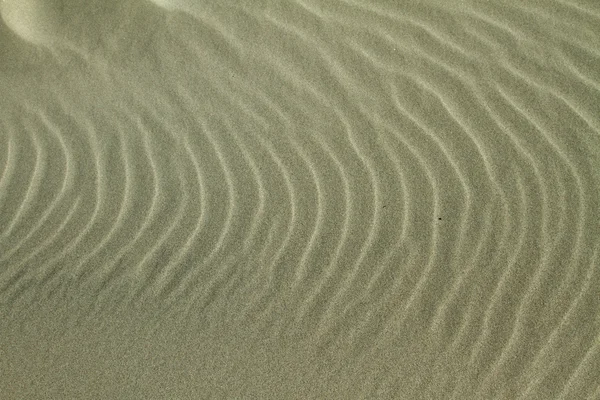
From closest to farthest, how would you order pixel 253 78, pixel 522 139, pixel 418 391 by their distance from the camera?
pixel 418 391, pixel 522 139, pixel 253 78

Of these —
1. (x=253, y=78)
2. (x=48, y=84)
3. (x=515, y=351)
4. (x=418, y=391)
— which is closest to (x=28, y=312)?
(x=48, y=84)

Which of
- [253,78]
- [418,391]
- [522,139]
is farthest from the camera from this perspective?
[253,78]

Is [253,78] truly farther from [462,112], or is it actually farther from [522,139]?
[522,139]

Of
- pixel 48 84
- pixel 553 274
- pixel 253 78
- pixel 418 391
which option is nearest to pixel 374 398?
pixel 418 391

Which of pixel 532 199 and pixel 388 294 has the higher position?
pixel 532 199

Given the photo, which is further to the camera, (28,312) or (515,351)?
(28,312)

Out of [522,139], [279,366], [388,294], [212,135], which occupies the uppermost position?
[522,139]
